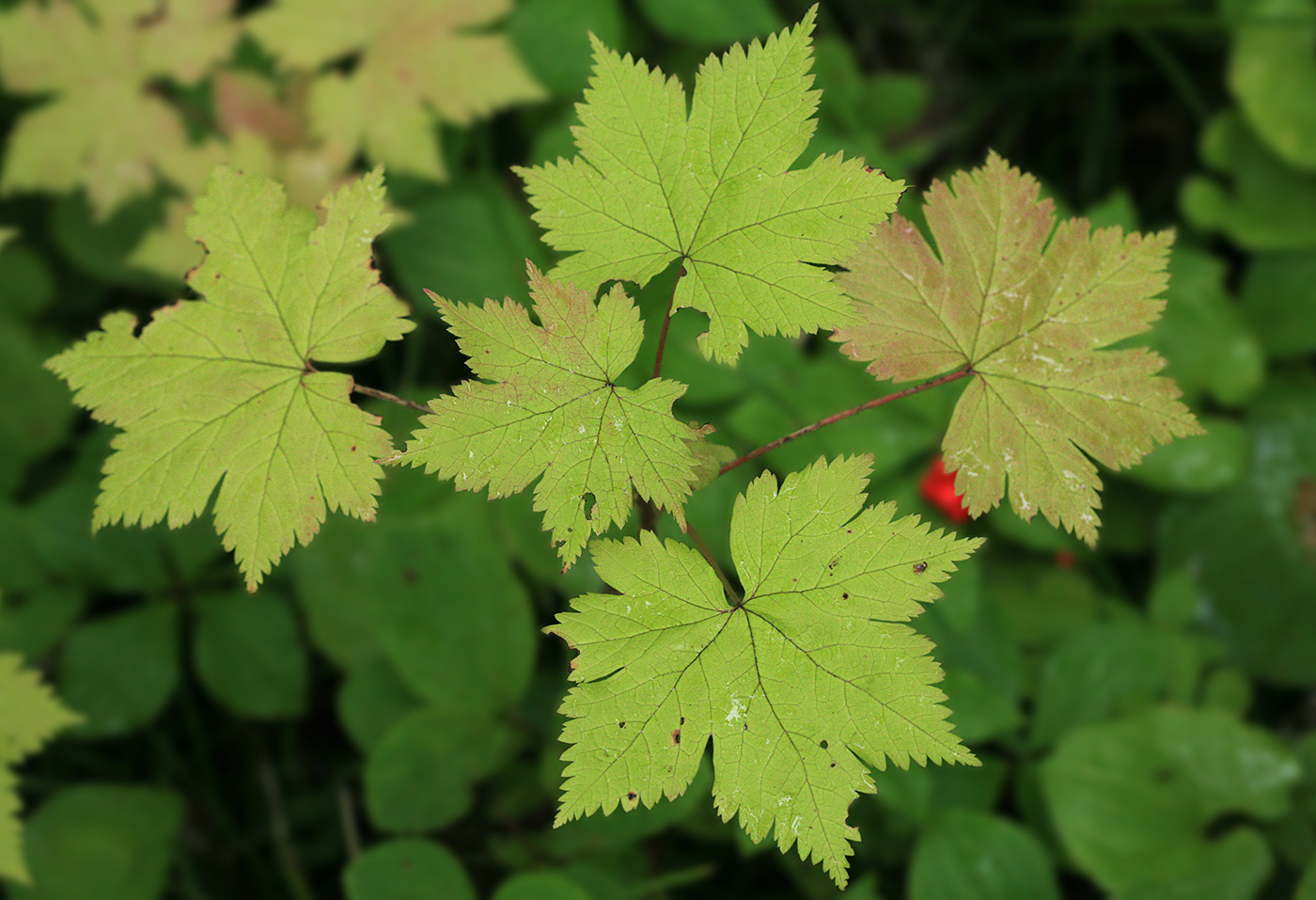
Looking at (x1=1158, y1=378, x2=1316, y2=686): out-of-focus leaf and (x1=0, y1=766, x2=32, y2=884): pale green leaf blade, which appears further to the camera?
(x1=1158, y1=378, x2=1316, y2=686): out-of-focus leaf

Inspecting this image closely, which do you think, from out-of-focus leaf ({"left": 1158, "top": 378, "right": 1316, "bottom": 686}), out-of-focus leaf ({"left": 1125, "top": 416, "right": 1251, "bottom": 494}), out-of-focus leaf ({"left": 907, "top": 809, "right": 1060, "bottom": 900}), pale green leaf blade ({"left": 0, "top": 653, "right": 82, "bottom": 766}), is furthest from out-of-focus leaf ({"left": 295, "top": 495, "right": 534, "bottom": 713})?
out-of-focus leaf ({"left": 1158, "top": 378, "right": 1316, "bottom": 686})

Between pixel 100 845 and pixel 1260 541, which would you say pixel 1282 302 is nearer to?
pixel 1260 541

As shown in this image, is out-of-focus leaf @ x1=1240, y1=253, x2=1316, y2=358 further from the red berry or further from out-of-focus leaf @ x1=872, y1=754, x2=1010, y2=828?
out-of-focus leaf @ x1=872, y1=754, x2=1010, y2=828

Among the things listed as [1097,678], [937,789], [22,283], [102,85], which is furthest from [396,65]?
[1097,678]

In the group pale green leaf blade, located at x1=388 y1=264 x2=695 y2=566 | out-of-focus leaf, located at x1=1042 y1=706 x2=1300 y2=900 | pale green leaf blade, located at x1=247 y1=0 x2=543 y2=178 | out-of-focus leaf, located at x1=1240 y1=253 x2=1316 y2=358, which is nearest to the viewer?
pale green leaf blade, located at x1=388 y1=264 x2=695 y2=566

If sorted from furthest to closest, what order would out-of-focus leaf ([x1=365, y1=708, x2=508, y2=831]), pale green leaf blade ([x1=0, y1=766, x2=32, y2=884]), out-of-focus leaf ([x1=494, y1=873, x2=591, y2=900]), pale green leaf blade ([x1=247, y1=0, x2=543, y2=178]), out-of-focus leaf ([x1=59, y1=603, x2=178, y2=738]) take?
pale green leaf blade ([x1=247, y1=0, x2=543, y2=178]), out-of-focus leaf ([x1=59, y1=603, x2=178, y2=738]), out-of-focus leaf ([x1=365, y1=708, x2=508, y2=831]), out-of-focus leaf ([x1=494, y1=873, x2=591, y2=900]), pale green leaf blade ([x1=0, y1=766, x2=32, y2=884])

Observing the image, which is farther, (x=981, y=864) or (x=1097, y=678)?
(x=1097, y=678)
